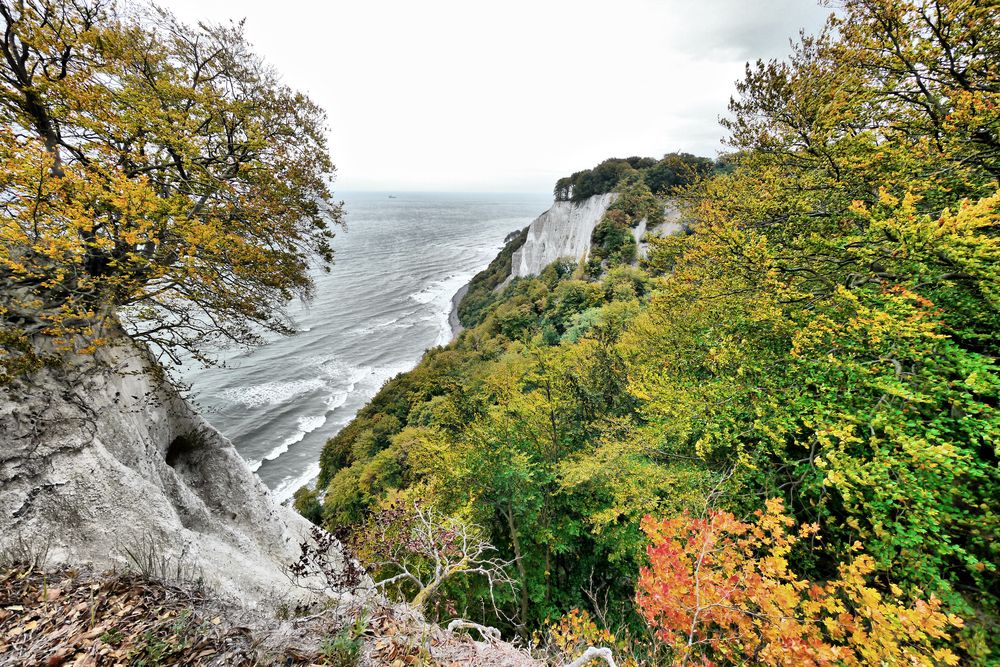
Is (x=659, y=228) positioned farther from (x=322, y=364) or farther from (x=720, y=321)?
(x=322, y=364)

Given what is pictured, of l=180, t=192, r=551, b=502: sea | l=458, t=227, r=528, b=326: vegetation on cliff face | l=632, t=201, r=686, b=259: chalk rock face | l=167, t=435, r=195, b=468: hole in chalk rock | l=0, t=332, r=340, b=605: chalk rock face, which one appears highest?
l=632, t=201, r=686, b=259: chalk rock face

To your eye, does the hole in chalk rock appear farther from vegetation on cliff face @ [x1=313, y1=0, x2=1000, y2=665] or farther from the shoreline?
the shoreline

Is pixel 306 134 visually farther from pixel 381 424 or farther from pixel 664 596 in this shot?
pixel 381 424

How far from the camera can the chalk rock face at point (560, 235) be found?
50219 millimetres

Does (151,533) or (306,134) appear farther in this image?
(306,134)

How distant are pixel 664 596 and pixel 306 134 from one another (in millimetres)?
12983

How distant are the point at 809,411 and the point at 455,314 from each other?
174 ft

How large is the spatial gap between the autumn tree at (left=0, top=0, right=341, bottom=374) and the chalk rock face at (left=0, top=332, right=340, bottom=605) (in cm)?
85

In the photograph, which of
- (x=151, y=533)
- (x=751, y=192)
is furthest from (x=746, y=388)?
(x=151, y=533)

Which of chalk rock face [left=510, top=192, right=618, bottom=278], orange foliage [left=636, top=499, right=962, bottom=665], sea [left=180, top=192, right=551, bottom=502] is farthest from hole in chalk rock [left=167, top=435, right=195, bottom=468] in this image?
chalk rock face [left=510, top=192, right=618, bottom=278]

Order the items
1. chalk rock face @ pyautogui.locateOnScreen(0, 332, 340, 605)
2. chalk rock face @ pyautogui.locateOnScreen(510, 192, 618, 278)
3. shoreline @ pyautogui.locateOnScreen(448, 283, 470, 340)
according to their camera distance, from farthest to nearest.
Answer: shoreline @ pyautogui.locateOnScreen(448, 283, 470, 340)
chalk rock face @ pyautogui.locateOnScreen(510, 192, 618, 278)
chalk rock face @ pyautogui.locateOnScreen(0, 332, 340, 605)

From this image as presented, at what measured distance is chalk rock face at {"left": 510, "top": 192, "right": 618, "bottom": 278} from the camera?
50219mm

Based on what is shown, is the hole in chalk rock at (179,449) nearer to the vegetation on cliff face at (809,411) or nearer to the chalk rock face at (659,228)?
the vegetation on cliff face at (809,411)

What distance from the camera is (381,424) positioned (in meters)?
28.2
